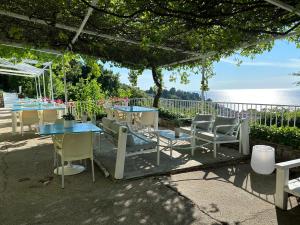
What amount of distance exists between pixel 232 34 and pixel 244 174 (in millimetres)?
2406

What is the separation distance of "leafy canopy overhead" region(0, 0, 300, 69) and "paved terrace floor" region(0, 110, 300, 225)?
2.37 metres

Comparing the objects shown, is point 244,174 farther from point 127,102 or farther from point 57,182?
point 127,102

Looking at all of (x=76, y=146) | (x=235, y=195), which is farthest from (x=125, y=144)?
(x=235, y=195)

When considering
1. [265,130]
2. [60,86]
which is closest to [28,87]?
[60,86]

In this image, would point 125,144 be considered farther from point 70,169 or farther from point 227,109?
point 227,109

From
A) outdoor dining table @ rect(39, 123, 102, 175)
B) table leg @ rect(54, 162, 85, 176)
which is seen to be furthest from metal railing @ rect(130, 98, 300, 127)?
table leg @ rect(54, 162, 85, 176)

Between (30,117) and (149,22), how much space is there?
5394mm

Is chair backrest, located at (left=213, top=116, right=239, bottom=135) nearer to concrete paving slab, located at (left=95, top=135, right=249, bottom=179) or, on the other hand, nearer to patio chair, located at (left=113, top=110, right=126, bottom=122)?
concrete paving slab, located at (left=95, top=135, right=249, bottom=179)

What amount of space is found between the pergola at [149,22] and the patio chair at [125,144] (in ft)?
5.37

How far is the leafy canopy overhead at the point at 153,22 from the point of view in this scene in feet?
11.3

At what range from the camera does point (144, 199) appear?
138 inches

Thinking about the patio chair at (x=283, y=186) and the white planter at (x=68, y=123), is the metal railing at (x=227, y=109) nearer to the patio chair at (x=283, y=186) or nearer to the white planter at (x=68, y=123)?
the white planter at (x=68, y=123)

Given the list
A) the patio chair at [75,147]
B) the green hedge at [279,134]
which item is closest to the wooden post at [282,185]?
the green hedge at [279,134]

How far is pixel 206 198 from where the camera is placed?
140 inches
